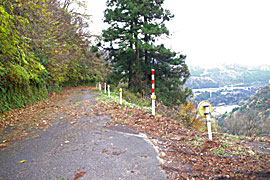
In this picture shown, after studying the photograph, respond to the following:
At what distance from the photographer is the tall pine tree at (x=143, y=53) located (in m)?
18.3

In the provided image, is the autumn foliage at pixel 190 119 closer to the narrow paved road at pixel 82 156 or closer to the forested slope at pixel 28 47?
the narrow paved road at pixel 82 156

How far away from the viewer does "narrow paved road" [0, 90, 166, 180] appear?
126 inches

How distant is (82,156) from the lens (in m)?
3.90

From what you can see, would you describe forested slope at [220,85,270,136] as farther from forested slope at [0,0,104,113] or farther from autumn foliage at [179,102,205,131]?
forested slope at [0,0,104,113]

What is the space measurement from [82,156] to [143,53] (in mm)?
17939

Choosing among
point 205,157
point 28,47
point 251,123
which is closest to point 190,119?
point 251,123

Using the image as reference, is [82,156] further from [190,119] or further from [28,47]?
[190,119]

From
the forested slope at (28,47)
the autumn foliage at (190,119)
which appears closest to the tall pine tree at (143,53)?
the autumn foliage at (190,119)

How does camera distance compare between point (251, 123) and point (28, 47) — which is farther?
point (251, 123)

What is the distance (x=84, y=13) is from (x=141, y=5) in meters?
9.30

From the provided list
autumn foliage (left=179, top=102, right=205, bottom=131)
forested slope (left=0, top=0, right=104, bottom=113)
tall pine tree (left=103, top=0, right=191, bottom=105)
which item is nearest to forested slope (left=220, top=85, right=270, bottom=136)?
autumn foliage (left=179, top=102, right=205, bottom=131)

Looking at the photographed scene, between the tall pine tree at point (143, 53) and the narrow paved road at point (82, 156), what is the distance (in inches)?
530

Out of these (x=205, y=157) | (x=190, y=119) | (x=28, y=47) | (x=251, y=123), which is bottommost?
(x=251, y=123)

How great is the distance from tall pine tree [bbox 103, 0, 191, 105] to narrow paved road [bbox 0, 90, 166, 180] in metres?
13.5
